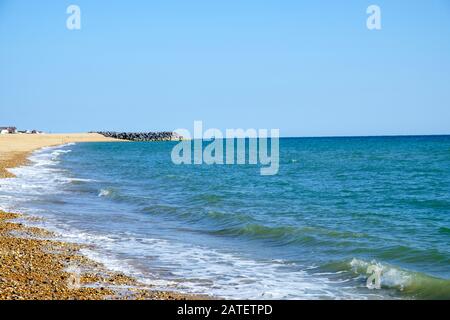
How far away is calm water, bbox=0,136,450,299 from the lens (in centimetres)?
1150

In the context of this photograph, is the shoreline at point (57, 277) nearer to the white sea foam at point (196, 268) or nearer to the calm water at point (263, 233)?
the white sea foam at point (196, 268)

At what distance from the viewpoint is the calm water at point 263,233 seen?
37.7ft

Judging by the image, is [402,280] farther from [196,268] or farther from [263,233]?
[263,233]

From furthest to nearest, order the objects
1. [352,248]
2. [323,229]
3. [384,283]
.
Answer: [323,229]
[352,248]
[384,283]

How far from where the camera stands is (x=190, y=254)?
14.1m

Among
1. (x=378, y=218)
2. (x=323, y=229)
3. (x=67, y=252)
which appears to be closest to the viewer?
(x=67, y=252)

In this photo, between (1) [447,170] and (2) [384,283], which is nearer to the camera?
(2) [384,283]

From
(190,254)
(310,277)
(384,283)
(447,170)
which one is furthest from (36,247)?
(447,170)

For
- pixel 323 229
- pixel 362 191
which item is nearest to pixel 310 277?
pixel 323 229

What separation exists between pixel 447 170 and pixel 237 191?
2154 cm

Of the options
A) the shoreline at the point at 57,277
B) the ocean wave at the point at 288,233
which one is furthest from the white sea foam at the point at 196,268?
the ocean wave at the point at 288,233

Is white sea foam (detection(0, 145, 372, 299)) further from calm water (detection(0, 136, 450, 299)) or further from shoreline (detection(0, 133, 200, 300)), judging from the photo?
shoreline (detection(0, 133, 200, 300))

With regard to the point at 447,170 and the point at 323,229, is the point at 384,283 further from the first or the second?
the point at 447,170
